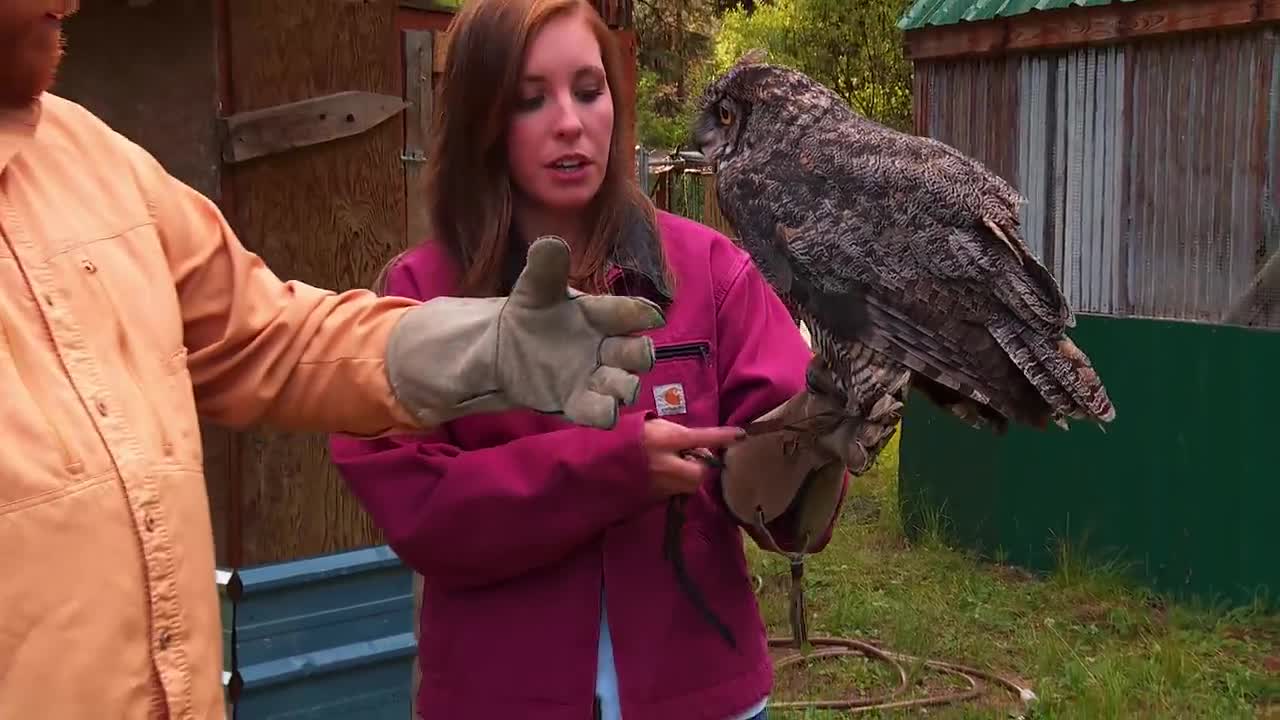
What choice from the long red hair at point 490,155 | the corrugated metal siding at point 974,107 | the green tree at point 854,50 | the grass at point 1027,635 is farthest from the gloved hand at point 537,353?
the green tree at point 854,50

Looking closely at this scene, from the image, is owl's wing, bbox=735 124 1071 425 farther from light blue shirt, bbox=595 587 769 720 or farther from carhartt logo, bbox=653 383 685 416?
light blue shirt, bbox=595 587 769 720

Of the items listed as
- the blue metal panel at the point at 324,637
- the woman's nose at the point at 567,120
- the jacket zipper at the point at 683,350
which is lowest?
the blue metal panel at the point at 324,637

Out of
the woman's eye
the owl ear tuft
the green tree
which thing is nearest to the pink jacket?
the woman's eye

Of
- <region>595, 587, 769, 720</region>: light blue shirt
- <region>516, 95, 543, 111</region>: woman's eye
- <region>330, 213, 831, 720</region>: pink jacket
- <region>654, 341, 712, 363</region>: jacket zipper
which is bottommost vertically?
<region>595, 587, 769, 720</region>: light blue shirt

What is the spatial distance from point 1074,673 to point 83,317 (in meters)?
4.28

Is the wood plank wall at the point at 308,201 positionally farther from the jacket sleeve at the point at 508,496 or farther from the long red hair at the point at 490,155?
the jacket sleeve at the point at 508,496

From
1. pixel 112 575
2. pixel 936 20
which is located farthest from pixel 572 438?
pixel 936 20

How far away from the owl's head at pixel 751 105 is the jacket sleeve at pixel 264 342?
4.14ft

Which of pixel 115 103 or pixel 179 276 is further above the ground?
pixel 115 103

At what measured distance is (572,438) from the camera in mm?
1868

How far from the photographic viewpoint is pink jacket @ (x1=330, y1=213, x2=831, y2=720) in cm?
186

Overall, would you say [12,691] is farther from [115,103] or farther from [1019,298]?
[115,103]

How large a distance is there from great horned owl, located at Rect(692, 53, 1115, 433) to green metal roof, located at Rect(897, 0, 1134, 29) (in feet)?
12.1

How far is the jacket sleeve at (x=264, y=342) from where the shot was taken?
61.5 inches
